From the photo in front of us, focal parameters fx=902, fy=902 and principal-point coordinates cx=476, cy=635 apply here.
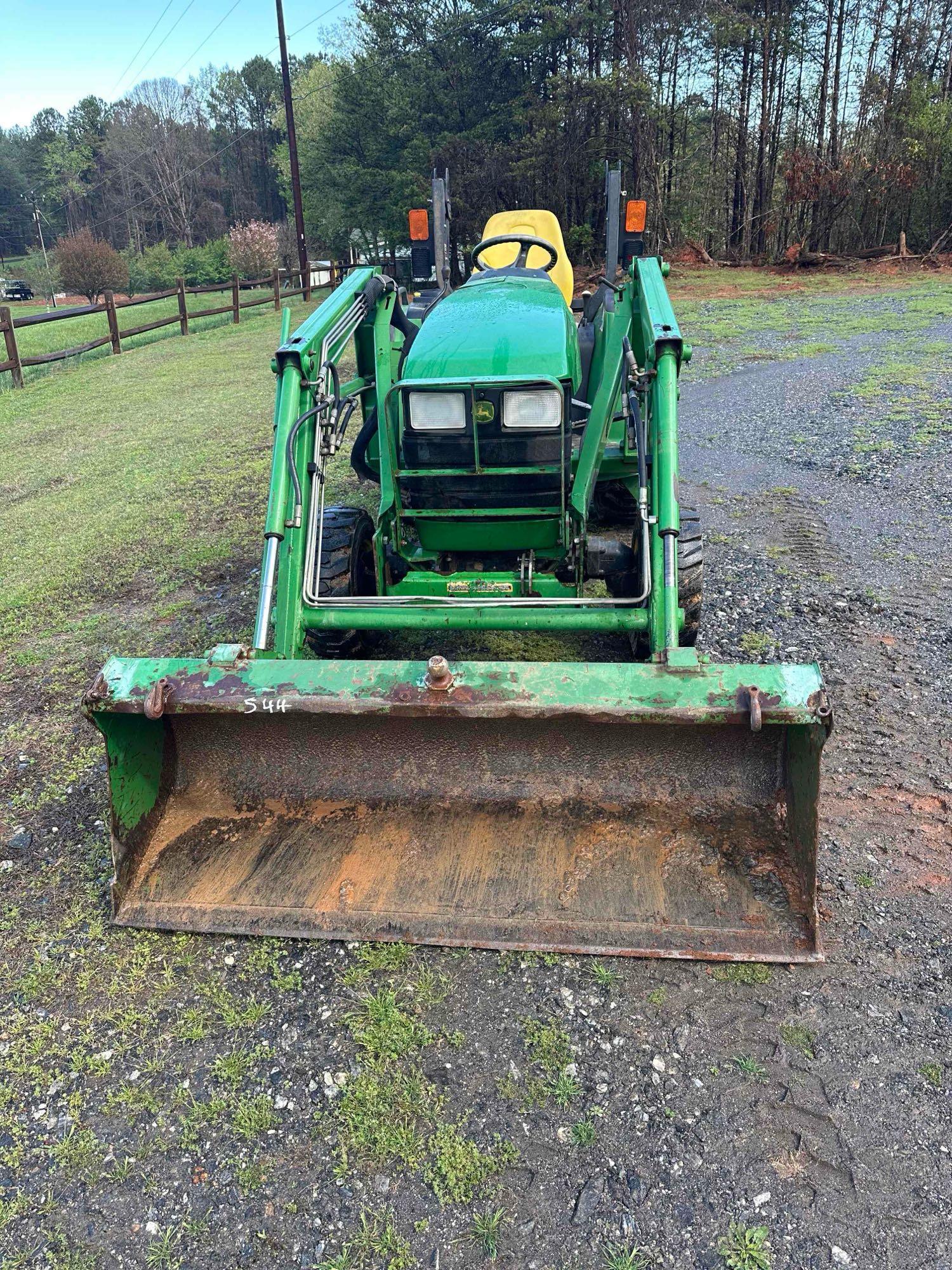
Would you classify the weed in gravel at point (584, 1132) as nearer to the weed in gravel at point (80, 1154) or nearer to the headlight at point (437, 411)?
the weed in gravel at point (80, 1154)

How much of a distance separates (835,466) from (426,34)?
25830mm

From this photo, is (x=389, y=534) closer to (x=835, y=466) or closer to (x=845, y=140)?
(x=835, y=466)

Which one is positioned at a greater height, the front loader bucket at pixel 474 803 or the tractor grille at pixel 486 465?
the tractor grille at pixel 486 465

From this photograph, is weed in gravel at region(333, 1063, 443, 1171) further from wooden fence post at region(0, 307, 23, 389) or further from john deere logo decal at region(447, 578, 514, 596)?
wooden fence post at region(0, 307, 23, 389)

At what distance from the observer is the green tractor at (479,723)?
267cm

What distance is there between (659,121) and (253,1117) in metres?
26.5

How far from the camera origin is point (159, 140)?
60.7 m

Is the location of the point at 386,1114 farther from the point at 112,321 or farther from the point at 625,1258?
the point at 112,321

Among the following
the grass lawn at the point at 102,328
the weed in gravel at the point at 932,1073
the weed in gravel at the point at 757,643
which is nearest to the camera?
the weed in gravel at the point at 932,1073

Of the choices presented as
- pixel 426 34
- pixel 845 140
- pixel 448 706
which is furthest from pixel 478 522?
pixel 426 34

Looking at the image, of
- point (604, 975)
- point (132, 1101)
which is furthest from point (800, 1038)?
point (132, 1101)

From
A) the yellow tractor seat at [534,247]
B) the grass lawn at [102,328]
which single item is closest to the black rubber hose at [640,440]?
the yellow tractor seat at [534,247]

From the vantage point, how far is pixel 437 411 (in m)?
3.52

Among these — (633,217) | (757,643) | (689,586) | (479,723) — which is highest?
(633,217)
